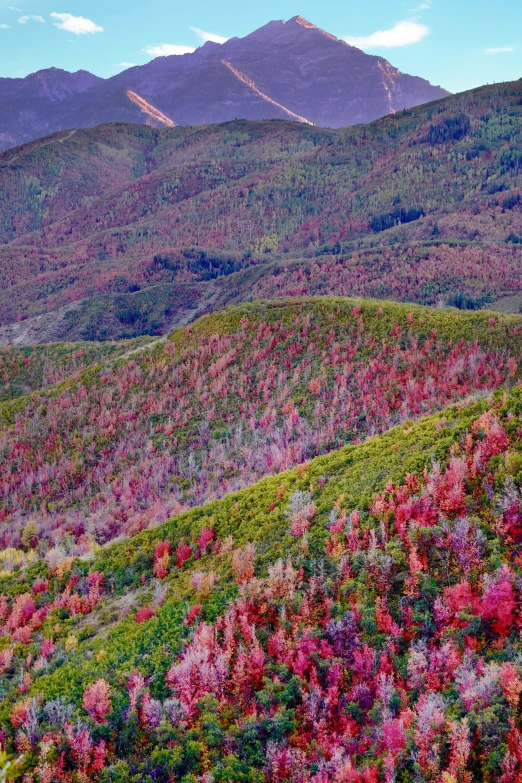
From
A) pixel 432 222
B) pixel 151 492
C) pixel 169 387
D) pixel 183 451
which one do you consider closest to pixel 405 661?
pixel 151 492

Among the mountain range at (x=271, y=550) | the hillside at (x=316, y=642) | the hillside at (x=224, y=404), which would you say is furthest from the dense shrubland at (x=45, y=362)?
the hillside at (x=316, y=642)

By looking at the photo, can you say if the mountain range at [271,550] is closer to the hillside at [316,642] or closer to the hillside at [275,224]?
the hillside at [316,642]

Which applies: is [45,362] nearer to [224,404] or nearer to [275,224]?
[224,404]

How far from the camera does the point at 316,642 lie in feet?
30.6

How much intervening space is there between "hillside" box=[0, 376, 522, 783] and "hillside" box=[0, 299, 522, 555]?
270 inches

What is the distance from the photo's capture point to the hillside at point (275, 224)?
74125 mm

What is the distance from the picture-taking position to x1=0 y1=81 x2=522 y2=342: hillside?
74.1 meters

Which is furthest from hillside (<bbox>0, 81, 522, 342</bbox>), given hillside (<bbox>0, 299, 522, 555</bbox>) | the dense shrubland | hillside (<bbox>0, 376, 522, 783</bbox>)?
hillside (<bbox>0, 376, 522, 783</bbox>)

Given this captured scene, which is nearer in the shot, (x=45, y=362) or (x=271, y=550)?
(x=271, y=550)

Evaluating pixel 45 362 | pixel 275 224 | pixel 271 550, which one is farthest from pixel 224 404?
pixel 275 224

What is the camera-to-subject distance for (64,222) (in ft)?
497

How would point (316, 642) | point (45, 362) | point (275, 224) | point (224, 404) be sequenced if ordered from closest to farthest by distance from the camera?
point (316, 642) → point (224, 404) → point (45, 362) → point (275, 224)

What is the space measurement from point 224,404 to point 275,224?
105009 mm

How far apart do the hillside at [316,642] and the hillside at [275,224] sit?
5076cm
